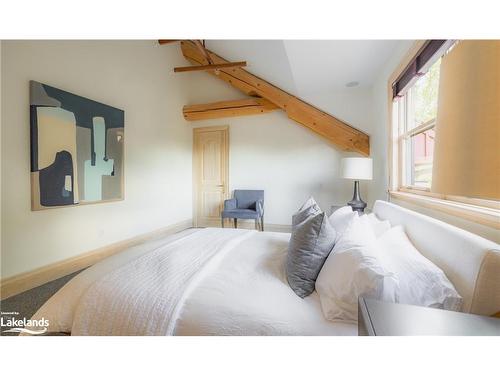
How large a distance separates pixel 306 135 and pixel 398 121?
1713 millimetres

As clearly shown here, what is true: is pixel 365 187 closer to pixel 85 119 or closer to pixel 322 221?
pixel 322 221

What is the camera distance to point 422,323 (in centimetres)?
56

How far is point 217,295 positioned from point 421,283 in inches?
26.7

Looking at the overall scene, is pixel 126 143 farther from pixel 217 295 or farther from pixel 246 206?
pixel 217 295

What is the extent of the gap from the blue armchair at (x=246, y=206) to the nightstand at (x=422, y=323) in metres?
2.86

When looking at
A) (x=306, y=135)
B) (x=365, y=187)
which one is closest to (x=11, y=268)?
(x=306, y=135)

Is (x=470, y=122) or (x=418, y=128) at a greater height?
(x=418, y=128)

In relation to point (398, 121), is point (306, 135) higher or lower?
higher

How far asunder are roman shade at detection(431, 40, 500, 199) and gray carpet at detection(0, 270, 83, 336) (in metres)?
1.72

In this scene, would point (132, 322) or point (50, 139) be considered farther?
point (50, 139)

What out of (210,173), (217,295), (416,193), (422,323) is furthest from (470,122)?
(210,173)

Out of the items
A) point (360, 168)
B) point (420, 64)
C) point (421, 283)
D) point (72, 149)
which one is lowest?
point (421, 283)

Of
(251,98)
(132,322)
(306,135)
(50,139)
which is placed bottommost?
(132,322)

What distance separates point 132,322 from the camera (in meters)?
0.77
